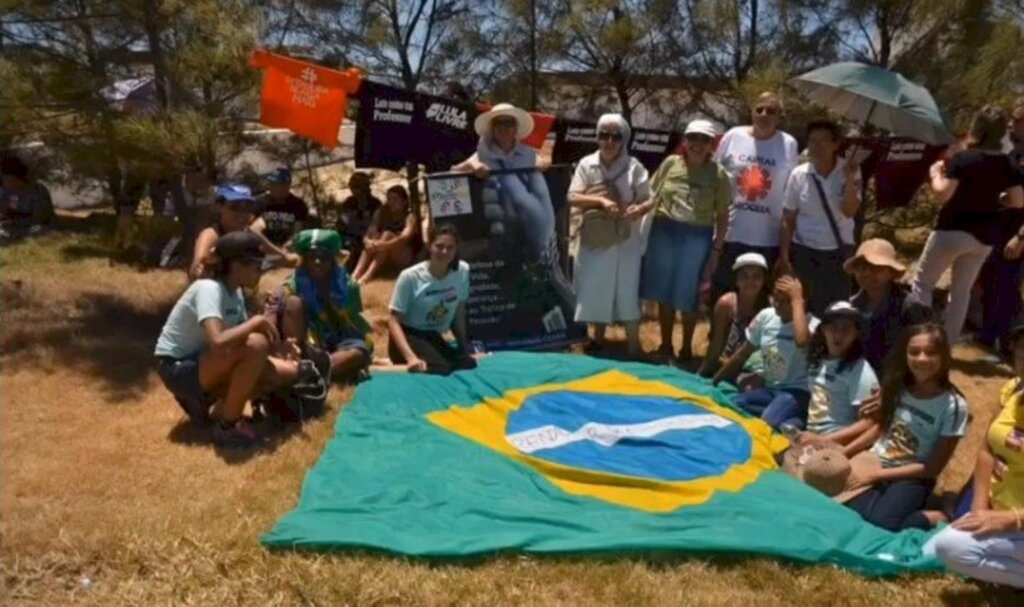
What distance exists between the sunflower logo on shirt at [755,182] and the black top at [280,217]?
4005 millimetres

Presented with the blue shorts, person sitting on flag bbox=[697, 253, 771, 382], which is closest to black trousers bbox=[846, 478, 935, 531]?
person sitting on flag bbox=[697, 253, 771, 382]

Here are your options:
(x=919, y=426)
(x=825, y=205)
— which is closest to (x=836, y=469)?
(x=919, y=426)

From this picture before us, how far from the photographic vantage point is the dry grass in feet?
10.5

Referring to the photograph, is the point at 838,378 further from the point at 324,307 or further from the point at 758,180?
the point at 324,307

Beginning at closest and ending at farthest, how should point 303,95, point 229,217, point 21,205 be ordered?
point 229,217 → point 303,95 → point 21,205

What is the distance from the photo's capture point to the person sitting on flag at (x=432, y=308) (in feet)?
17.9

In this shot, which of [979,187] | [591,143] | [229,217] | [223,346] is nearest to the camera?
[223,346]

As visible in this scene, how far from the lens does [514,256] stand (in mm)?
6367

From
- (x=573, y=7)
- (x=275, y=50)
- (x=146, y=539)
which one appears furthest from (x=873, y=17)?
(x=146, y=539)

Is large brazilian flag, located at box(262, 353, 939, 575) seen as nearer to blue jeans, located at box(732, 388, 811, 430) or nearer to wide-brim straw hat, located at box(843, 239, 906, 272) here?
blue jeans, located at box(732, 388, 811, 430)

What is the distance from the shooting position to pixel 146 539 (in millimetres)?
3451

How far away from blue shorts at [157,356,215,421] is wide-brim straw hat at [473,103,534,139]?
8.44ft

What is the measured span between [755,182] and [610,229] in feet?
3.01

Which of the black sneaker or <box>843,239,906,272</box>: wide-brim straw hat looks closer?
the black sneaker
